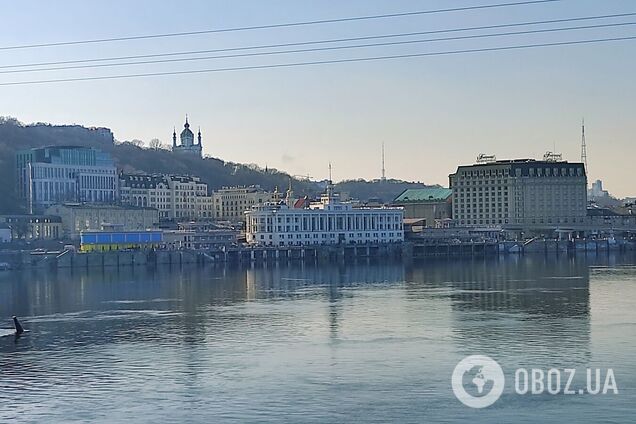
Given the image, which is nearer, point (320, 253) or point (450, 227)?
point (320, 253)

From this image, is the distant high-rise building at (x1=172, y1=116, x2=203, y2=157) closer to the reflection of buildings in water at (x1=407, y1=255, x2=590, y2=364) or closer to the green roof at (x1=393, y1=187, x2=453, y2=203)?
the green roof at (x1=393, y1=187, x2=453, y2=203)

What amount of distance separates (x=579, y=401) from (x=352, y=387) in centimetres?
449

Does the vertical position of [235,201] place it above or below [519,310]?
above

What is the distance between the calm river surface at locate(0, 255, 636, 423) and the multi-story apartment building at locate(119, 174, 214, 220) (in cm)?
6611

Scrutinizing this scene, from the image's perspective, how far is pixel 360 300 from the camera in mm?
40969

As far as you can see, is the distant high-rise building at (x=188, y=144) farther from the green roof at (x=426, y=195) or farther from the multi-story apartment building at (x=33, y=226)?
the multi-story apartment building at (x=33, y=226)

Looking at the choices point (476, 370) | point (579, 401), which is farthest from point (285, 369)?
point (579, 401)

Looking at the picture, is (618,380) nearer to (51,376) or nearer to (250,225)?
(51,376)

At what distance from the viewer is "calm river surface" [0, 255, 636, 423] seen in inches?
757

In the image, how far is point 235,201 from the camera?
408ft

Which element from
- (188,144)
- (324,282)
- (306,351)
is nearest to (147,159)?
(188,144)

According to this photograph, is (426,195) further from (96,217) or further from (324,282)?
(324,282)

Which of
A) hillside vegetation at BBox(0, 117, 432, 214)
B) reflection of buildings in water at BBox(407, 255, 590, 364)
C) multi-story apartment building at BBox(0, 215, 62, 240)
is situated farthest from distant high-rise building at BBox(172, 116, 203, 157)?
reflection of buildings in water at BBox(407, 255, 590, 364)

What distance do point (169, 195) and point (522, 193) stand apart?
134 feet
